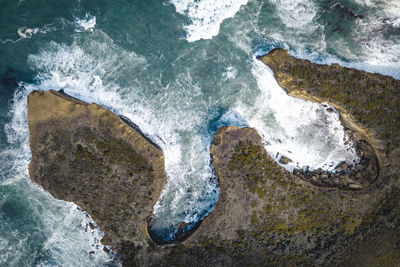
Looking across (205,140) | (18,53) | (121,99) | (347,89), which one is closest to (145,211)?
(205,140)

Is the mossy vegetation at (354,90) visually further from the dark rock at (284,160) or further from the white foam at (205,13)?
Result: the dark rock at (284,160)

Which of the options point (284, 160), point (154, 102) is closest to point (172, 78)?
point (154, 102)

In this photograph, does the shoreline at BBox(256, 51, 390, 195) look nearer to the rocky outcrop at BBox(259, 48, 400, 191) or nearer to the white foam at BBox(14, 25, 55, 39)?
the rocky outcrop at BBox(259, 48, 400, 191)

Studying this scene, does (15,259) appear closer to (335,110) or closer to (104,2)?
(104,2)

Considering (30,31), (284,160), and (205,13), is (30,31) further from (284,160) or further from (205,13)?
(284,160)

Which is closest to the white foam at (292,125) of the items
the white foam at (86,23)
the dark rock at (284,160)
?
the dark rock at (284,160)
